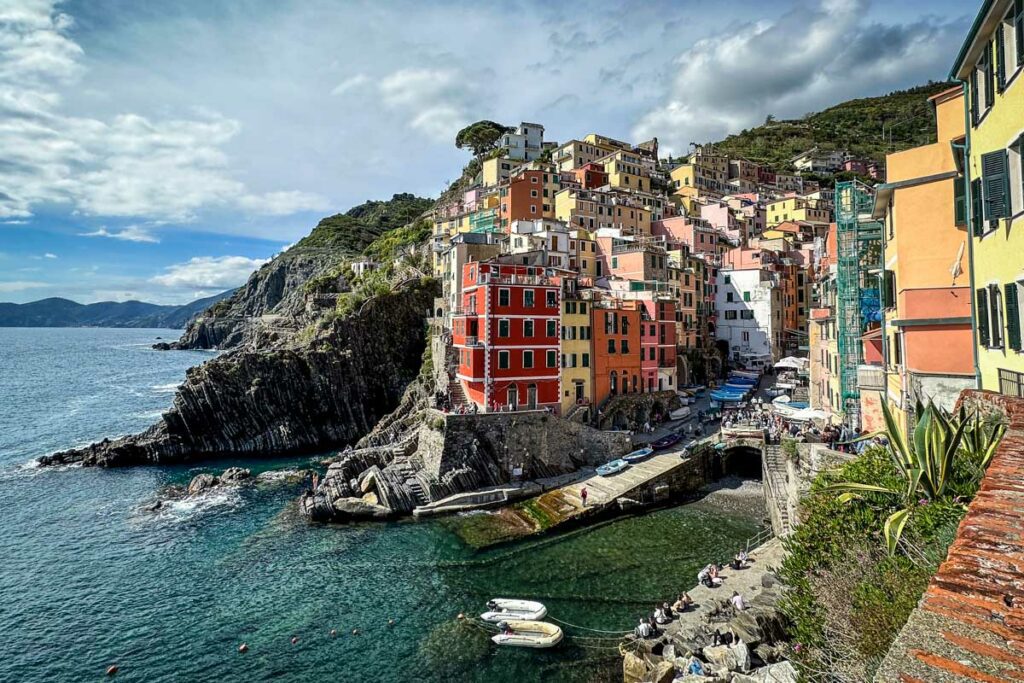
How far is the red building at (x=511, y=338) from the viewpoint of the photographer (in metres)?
40.0

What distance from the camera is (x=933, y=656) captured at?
3.73 metres

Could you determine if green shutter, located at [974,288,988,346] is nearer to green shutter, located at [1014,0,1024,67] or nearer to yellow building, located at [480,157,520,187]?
green shutter, located at [1014,0,1024,67]

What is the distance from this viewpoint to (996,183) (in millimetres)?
10539

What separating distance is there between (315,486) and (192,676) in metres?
18.5

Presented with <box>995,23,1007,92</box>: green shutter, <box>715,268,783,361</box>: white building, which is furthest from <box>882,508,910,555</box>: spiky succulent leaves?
<box>715,268,783,361</box>: white building

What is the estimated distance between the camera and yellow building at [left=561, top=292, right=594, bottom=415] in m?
43.2

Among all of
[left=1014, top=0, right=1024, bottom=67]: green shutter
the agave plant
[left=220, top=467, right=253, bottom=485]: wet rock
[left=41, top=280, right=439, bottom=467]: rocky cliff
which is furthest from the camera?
[left=41, top=280, right=439, bottom=467]: rocky cliff

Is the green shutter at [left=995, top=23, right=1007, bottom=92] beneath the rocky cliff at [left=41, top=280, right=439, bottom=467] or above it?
above

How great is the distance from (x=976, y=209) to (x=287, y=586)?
30543mm

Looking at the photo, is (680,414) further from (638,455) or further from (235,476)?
(235,476)

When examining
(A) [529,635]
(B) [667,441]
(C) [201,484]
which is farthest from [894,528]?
(C) [201,484]

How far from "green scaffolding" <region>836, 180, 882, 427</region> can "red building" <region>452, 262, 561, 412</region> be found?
1930 cm

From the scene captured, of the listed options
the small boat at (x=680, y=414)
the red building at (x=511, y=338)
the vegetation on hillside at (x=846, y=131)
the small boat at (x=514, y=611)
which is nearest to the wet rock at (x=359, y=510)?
the red building at (x=511, y=338)

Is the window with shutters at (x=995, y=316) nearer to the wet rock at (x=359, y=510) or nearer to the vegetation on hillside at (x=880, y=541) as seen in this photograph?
the vegetation on hillside at (x=880, y=541)
